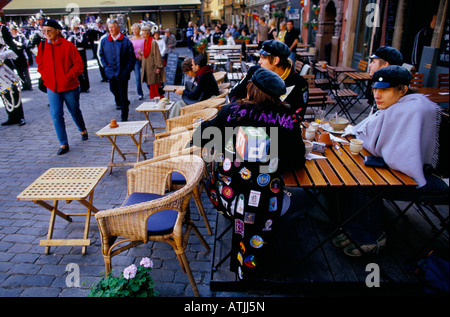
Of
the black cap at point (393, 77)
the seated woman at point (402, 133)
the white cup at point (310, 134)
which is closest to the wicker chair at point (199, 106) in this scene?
the white cup at point (310, 134)

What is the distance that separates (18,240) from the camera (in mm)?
3191

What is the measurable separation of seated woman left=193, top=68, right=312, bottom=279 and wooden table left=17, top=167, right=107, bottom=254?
4.53 ft

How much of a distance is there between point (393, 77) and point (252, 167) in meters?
1.33

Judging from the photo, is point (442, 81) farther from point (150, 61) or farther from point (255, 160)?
point (150, 61)

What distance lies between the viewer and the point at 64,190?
281cm

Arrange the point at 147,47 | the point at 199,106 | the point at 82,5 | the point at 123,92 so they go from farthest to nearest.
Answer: the point at 82,5
the point at 147,47
the point at 123,92
the point at 199,106

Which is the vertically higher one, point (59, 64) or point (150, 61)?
point (59, 64)

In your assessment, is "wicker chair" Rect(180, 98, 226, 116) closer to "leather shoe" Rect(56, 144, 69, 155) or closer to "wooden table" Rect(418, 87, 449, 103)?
"leather shoe" Rect(56, 144, 69, 155)

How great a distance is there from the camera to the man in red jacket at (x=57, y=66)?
4.81 meters

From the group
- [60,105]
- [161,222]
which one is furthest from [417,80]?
Answer: [60,105]

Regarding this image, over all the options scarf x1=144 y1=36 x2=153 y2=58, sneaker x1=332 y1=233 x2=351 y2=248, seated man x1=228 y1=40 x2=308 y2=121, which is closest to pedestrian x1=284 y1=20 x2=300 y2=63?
scarf x1=144 y1=36 x2=153 y2=58
